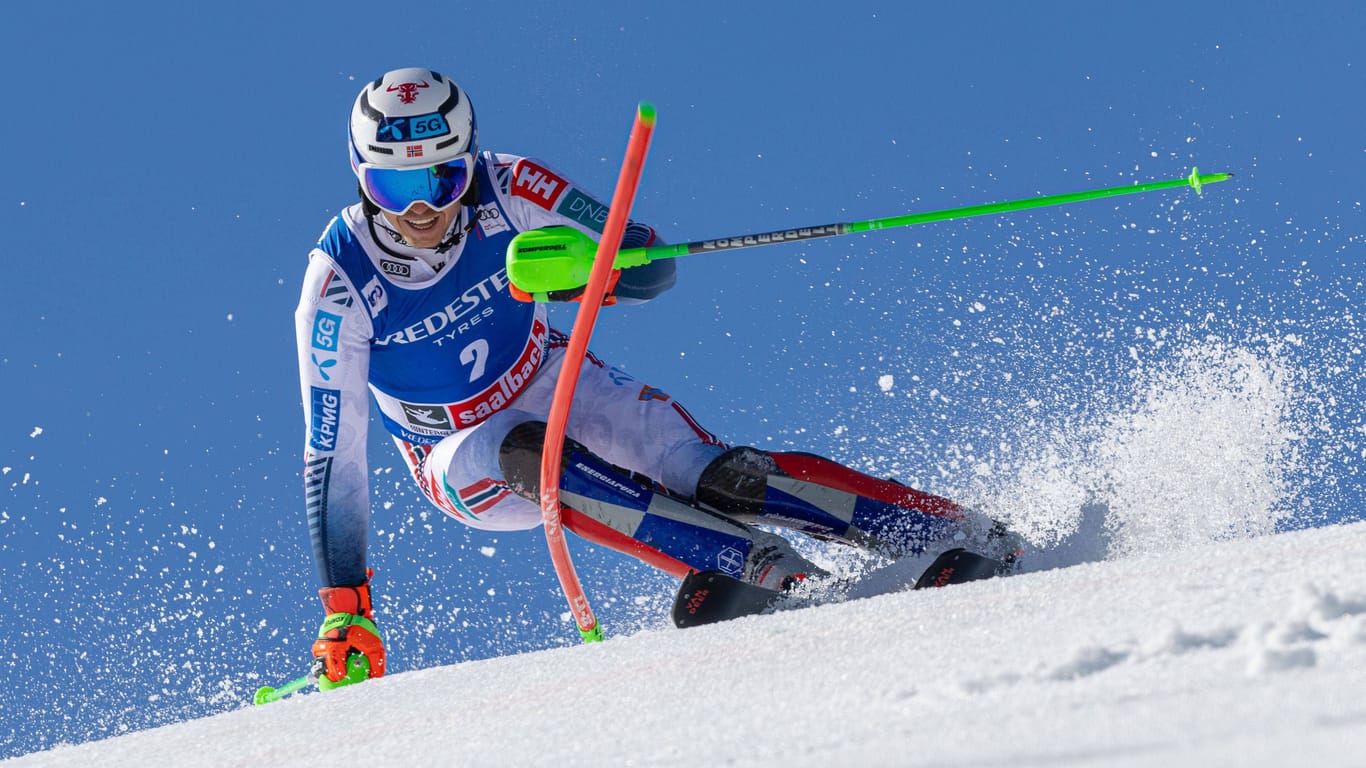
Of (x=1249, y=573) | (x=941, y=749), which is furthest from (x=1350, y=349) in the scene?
(x=941, y=749)

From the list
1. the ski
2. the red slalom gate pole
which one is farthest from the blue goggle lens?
the ski

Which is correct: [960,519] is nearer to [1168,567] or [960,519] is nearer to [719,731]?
[1168,567]

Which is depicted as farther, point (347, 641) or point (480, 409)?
point (480, 409)

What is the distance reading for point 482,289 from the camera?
12.6 feet

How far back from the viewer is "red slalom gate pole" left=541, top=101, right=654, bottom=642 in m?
2.85

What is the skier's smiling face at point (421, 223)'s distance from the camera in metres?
3.69

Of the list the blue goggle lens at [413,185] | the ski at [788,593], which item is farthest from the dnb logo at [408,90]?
the ski at [788,593]

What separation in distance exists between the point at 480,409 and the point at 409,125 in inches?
30.1

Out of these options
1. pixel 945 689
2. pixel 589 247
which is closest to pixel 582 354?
pixel 589 247

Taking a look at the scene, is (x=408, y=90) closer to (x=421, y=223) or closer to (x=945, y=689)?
(x=421, y=223)

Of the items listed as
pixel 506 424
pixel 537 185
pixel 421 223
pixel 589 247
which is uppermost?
pixel 537 185

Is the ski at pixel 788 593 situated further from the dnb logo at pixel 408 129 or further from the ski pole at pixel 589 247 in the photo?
the dnb logo at pixel 408 129

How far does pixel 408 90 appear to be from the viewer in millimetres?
3670

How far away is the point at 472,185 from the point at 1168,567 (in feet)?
6.80
